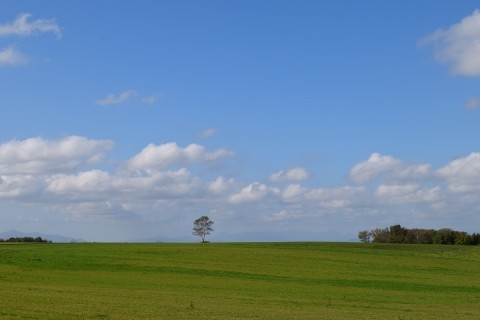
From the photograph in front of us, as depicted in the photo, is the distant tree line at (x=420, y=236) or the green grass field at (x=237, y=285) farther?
the distant tree line at (x=420, y=236)

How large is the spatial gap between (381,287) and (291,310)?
2377 centimetres

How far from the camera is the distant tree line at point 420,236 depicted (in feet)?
481

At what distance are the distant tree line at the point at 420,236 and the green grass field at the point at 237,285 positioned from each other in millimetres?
44700

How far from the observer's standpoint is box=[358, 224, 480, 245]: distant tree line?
481 feet

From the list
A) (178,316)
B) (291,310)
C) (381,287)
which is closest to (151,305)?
(178,316)

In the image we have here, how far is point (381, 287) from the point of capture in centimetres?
5444

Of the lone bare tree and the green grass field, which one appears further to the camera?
the lone bare tree

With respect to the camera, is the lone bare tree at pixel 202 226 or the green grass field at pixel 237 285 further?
the lone bare tree at pixel 202 226

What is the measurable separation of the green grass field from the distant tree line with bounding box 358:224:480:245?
44.7 metres

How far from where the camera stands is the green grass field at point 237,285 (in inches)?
1174

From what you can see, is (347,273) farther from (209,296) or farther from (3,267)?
(3,267)

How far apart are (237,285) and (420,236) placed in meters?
112

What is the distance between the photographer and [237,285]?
169 ft

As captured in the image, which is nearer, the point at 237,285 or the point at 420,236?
the point at 237,285
